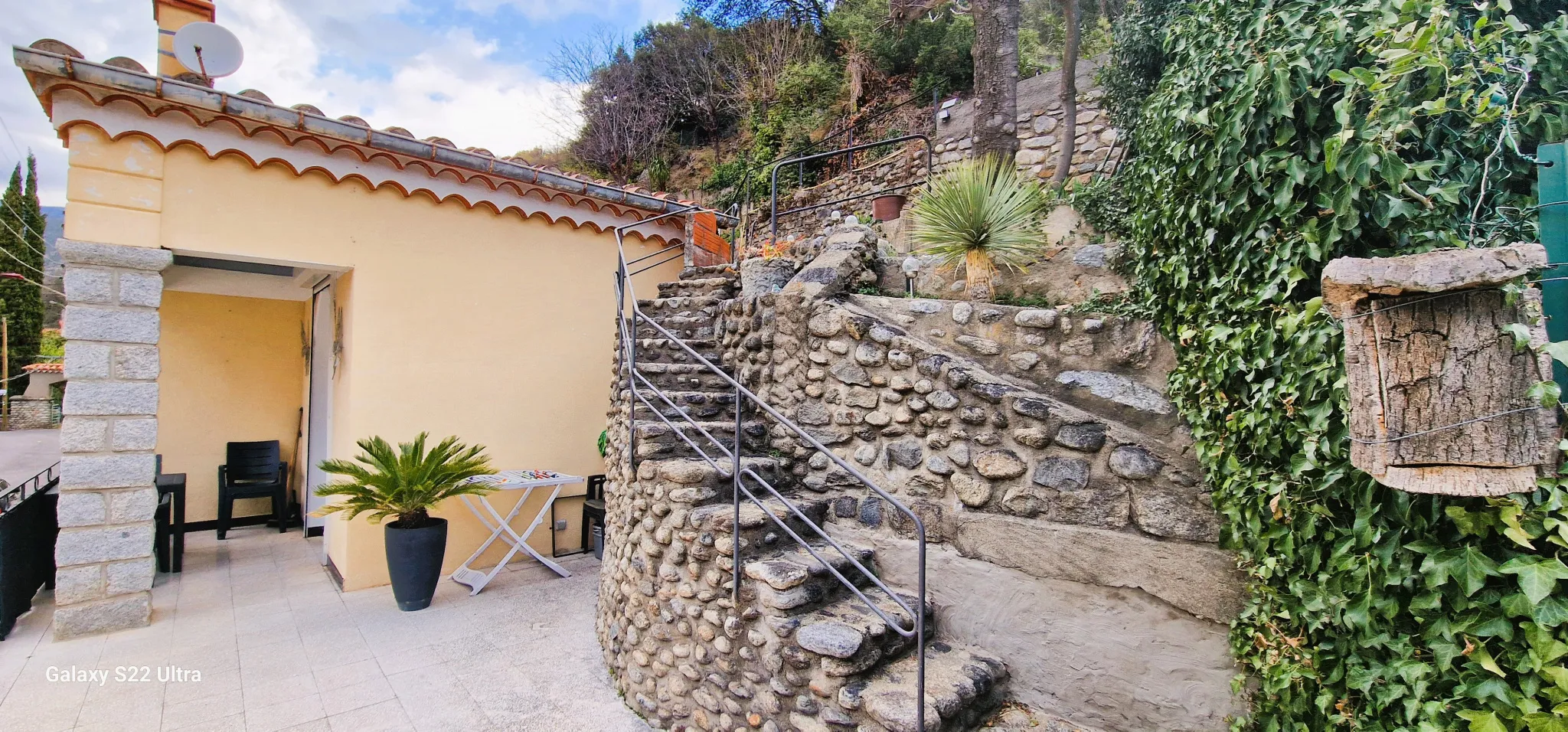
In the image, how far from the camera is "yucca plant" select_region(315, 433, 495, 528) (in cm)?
406

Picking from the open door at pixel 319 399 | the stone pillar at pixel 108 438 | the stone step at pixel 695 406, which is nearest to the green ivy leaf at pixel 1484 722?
the stone step at pixel 695 406

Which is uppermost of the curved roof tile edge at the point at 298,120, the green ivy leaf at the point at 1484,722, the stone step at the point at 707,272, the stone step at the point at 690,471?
the curved roof tile edge at the point at 298,120

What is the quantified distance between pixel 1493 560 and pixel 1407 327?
601 millimetres

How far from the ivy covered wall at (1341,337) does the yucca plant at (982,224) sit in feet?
3.65

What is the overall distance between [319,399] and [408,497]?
2.65 metres

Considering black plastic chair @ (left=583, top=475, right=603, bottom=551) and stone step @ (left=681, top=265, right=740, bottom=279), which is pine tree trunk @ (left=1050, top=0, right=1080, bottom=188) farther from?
black plastic chair @ (left=583, top=475, right=603, bottom=551)

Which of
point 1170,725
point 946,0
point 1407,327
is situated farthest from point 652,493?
point 946,0

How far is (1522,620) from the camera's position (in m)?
1.43

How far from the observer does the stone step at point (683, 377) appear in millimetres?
4293

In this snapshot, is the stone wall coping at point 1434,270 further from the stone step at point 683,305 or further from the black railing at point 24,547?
the black railing at point 24,547

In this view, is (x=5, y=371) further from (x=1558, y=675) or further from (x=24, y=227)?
(x=1558, y=675)

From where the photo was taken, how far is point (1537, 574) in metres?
1.36

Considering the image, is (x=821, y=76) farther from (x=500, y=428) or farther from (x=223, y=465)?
(x=223, y=465)

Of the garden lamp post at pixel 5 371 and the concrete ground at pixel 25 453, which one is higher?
the garden lamp post at pixel 5 371
